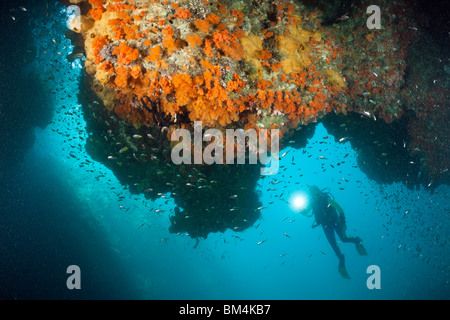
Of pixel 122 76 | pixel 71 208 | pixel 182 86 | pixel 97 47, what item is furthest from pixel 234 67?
pixel 71 208

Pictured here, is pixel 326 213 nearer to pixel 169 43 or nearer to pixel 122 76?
pixel 169 43

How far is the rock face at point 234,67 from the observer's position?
537 cm

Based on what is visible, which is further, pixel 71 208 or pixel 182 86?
pixel 71 208

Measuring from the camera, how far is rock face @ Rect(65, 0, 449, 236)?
5367 mm

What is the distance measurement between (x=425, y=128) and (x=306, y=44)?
7.97 meters

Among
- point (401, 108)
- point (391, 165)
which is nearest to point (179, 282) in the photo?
point (391, 165)

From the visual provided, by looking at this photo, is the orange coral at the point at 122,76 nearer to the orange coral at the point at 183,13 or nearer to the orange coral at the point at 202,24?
the orange coral at the point at 183,13

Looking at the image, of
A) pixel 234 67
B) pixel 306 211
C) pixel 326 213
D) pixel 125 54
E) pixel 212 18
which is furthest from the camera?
pixel 326 213

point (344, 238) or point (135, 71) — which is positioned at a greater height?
point (135, 71)

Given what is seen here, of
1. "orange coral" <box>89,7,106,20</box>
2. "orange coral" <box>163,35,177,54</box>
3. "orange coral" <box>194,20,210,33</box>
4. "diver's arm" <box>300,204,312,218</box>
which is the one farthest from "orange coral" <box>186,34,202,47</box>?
"diver's arm" <box>300,204,312,218</box>

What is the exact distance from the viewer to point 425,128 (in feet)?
33.9

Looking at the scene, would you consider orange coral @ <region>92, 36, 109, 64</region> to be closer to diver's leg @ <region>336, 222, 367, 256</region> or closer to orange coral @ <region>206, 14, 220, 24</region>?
orange coral @ <region>206, 14, 220, 24</region>

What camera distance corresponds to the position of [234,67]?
5762 mm

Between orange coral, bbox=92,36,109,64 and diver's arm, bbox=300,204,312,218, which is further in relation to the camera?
diver's arm, bbox=300,204,312,218
